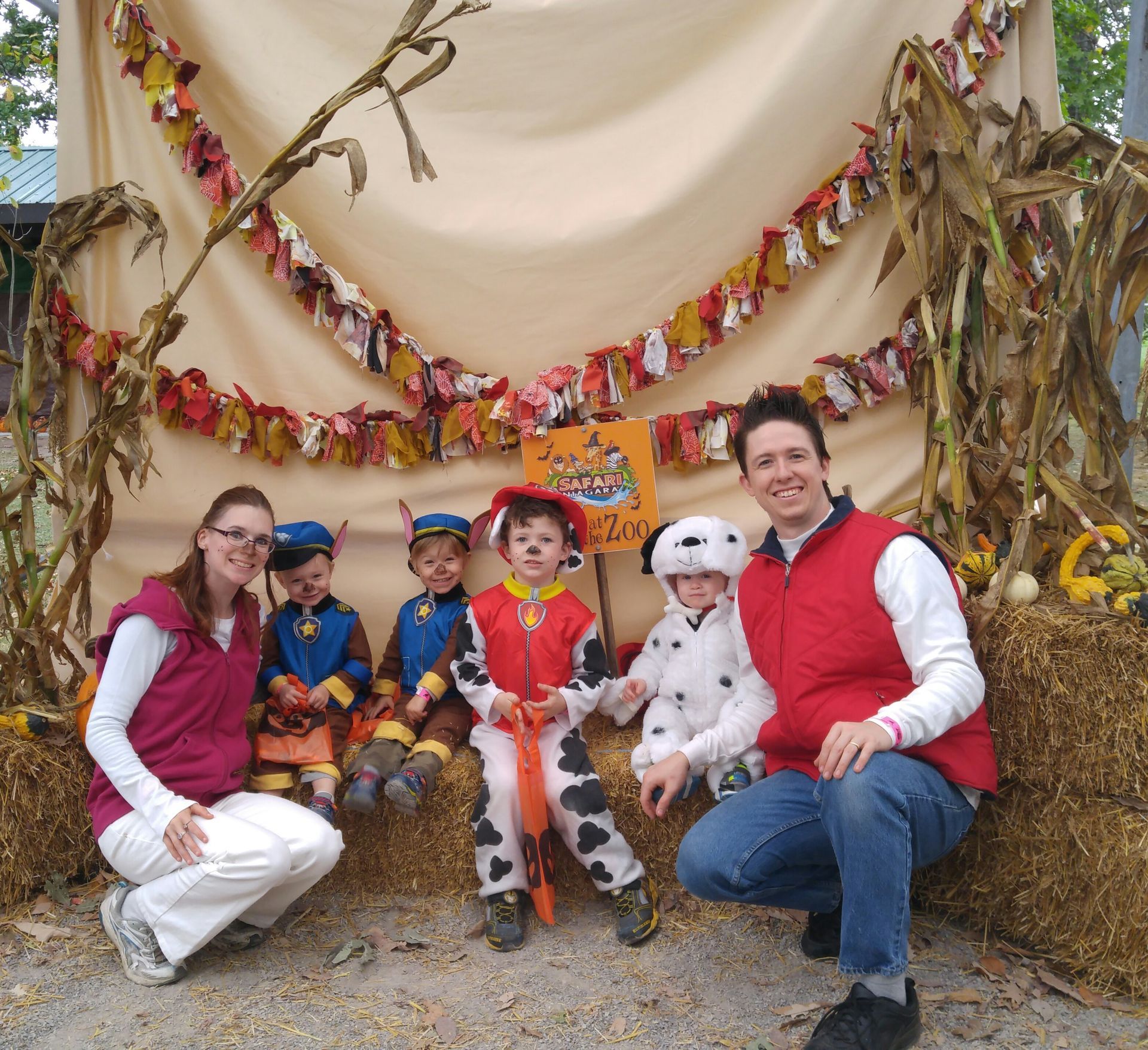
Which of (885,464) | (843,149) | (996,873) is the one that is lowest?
→ (996,873)

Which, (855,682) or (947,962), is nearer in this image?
(855,682)

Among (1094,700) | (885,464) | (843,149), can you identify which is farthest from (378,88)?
(1094,700)

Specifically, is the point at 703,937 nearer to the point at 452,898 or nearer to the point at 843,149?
the point at 452,898

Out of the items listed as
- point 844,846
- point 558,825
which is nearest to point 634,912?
point 558,825

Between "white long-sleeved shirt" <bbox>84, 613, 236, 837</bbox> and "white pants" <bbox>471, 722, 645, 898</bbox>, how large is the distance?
0.77 meters

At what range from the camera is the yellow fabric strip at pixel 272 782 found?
2797 millimetres

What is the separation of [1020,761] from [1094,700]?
0.80 feet

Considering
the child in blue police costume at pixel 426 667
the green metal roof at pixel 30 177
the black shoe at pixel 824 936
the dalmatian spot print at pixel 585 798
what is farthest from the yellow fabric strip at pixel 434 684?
the green metal roof at pixel 30 177

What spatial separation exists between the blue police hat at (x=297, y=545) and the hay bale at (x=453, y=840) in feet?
2.71

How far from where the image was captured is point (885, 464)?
3.29m

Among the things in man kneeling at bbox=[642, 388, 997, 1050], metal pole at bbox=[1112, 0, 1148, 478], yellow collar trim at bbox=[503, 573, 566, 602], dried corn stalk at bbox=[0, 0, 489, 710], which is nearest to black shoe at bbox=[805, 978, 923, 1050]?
man kneeling at bbox=[642, 388, 997, 1050]

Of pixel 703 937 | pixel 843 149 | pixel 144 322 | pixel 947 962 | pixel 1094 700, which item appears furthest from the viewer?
pixel 843 149

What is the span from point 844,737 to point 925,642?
30cm

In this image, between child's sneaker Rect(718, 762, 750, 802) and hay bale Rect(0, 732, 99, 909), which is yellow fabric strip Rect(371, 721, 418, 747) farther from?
child's sneaker Rect(718, 762, 750, 802)
